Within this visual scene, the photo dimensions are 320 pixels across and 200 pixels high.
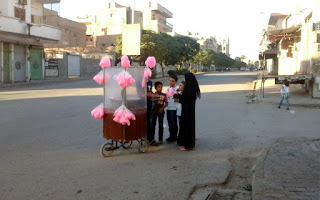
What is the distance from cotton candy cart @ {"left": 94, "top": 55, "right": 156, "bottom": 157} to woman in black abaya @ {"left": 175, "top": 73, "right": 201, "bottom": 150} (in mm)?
760

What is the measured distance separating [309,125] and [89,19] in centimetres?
7018

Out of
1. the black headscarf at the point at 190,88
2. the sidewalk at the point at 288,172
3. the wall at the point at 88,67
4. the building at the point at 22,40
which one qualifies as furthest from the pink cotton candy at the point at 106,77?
the wall at the point at 88,67

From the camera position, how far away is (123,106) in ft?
19.4

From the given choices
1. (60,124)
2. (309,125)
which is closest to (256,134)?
(309,125)

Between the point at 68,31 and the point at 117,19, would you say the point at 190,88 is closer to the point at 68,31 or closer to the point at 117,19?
the point at 68,31

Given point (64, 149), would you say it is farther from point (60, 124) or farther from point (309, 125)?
point (309, 125)

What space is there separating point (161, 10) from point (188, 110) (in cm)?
7348

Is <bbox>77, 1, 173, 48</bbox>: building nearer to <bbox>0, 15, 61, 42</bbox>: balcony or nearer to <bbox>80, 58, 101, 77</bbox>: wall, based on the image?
<bbox>80, 58, 101, 77</bbox>: wall

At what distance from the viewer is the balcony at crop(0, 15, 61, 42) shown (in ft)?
88.6

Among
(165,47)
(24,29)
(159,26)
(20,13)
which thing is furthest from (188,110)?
(159,26)

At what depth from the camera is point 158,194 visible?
14.1ft

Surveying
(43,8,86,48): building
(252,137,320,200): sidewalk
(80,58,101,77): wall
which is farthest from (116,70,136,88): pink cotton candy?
(43,8,86,48): building

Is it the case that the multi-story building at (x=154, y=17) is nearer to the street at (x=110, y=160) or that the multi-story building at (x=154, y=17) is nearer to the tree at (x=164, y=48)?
the tree at (x=164, y=48)

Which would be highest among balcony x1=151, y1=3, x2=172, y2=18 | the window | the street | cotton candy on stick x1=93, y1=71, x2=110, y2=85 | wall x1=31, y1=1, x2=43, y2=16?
balcony x1=151, y1=3, x2=172, y2=18
